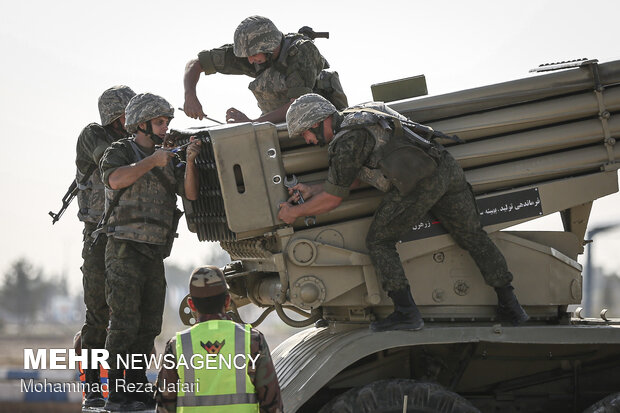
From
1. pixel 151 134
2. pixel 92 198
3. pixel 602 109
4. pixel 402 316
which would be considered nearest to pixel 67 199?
pixel 92 198

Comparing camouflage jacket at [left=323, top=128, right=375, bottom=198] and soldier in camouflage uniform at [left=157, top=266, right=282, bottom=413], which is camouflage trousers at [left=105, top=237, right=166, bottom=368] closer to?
camouflage jacket at [left=323, top=128, right=375, bottom=198]

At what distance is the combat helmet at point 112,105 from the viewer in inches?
305

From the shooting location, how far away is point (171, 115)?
23.2ft

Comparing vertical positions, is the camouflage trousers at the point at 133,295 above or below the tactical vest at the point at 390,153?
below

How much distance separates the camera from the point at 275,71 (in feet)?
24.2

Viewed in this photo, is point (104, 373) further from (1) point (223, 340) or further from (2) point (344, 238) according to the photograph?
(1) point (223, 340)

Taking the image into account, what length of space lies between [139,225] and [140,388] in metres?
1.15

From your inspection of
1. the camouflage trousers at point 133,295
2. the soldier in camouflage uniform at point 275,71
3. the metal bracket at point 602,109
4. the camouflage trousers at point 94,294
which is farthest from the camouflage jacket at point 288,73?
the metal bracket at point 602,109

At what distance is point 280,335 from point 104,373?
3726 centimetres

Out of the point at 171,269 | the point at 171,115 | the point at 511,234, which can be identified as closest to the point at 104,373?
the point at 171,115

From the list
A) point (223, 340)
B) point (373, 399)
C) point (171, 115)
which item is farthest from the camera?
point (171, 115)

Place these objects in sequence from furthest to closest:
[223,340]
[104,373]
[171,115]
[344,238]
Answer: [104,373] → [171,115] → [344,238] → [223,340]

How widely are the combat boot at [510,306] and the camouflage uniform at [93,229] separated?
3.13 metres

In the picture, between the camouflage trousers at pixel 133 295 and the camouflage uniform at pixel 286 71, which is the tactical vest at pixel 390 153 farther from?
the camouflage trousers at pixel 133 295
